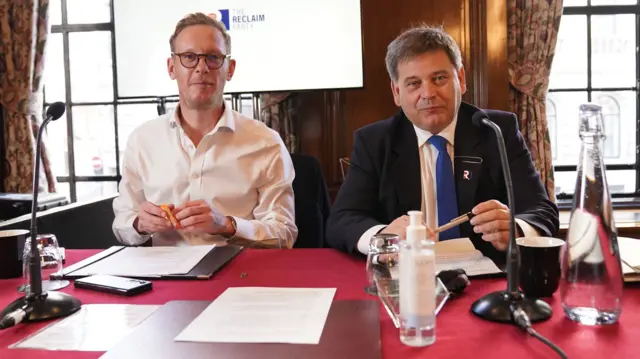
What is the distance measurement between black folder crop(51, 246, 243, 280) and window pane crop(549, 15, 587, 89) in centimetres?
272

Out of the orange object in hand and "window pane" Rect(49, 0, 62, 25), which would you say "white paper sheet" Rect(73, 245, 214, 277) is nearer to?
the orange object in hand

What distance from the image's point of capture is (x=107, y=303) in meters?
1.09

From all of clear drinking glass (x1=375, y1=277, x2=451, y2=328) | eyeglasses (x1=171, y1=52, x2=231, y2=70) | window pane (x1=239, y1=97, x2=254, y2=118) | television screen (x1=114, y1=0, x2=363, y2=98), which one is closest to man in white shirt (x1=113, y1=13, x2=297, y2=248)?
eyeglasses (x1=171, y1=52, x2=231, y2=70)

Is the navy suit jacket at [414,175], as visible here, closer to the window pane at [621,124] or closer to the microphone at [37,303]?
the microphone at [37,303]

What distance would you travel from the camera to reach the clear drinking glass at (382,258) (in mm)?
1018

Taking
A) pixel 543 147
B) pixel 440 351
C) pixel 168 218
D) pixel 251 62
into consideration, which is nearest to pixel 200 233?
pixel 168 218

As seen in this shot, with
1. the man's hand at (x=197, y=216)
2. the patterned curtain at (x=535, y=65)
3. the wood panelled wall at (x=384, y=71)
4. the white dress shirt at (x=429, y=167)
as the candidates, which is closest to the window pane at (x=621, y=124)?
the patterned curtain at (x=535, y=65)

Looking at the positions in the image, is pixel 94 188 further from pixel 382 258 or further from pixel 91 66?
pixel 382 258

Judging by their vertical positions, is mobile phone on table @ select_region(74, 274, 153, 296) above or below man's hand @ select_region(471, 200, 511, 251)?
below

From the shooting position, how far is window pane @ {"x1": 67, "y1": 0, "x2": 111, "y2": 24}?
3.88 m

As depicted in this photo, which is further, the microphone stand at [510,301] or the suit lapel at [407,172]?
the suit lapel at [407,172]

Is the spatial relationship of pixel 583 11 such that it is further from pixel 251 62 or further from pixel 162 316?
pixel 162 316

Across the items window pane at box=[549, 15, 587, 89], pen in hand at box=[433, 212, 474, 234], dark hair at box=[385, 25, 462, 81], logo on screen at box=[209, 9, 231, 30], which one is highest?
logo on screen at box=[209, 9, 231, 30]

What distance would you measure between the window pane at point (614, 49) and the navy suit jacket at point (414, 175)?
7.01ft
